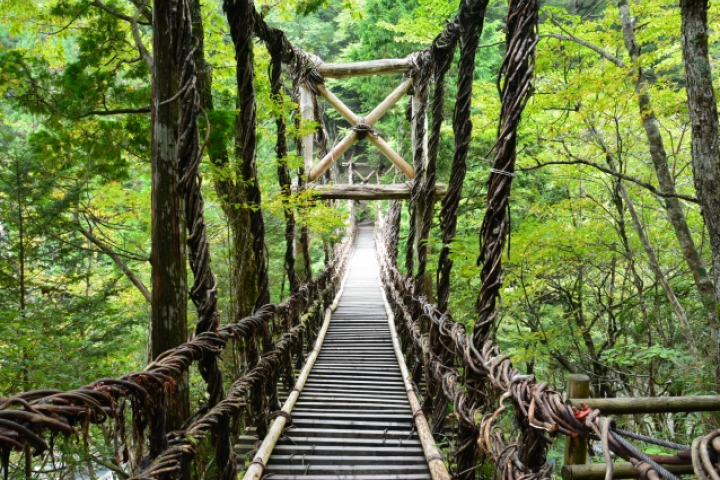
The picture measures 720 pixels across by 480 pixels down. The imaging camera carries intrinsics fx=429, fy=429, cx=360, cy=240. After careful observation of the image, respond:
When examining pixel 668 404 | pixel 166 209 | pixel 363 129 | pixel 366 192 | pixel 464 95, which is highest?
pixel 363 129

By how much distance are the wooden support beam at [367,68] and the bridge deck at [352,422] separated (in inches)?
170

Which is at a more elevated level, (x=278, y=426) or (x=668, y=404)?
(x=668, y=404)

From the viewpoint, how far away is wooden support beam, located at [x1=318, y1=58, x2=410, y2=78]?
276 inches

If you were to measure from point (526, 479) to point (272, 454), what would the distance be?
5.94 ft

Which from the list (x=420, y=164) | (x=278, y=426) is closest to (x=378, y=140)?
(x=420, y=164)

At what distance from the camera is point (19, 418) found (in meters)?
0.83

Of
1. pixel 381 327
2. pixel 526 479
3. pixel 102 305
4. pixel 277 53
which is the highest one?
pixel 277 53

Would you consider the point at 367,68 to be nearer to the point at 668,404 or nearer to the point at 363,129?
the point at 363,129

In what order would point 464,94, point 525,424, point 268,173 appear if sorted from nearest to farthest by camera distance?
point 525,424, point 464,94, point 268,173

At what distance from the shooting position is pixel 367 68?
23.5ft

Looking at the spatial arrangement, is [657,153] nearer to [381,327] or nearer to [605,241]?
[605,241]

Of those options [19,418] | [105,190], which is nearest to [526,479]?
[19,418]

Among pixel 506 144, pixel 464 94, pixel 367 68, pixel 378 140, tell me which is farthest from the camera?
pixel 367 68

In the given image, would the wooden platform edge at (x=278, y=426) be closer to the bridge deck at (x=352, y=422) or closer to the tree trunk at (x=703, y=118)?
Result: the bridge deck at (x=352, y=422)
